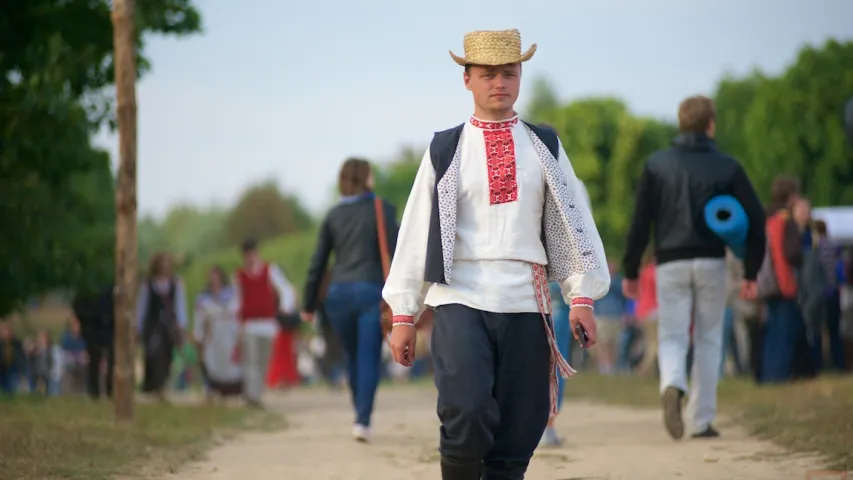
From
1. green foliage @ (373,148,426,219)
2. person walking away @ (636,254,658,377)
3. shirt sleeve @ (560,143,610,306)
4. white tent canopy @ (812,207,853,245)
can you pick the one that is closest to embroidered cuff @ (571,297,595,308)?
shirt sleeve @ (560,143,610,306)

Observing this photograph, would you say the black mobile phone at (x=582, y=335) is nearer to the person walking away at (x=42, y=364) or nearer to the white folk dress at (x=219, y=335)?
the white folk dress at (x=219, y=335)

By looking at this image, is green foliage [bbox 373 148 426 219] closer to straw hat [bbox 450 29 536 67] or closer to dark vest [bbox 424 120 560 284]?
dark vest [bbox 424 120 560 284]

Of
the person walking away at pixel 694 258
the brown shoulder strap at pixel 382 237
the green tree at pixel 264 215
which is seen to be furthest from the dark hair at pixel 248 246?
the green tree at pixel 264 215

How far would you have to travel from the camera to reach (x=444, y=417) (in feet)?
18.8

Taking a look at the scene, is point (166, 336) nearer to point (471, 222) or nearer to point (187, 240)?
point (471, 222)

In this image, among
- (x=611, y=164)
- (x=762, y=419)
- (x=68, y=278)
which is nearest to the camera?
(x=762, y=419)

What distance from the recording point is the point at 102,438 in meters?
→ 10.3

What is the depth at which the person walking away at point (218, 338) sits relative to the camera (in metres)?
18.5

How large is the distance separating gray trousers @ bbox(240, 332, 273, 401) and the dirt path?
3981mm

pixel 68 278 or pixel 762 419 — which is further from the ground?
pixel 68 278

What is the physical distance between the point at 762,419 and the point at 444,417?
5.78 meters

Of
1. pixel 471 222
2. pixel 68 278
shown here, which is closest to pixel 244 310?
pixel 68 278

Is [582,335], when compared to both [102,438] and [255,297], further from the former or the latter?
[255,297]

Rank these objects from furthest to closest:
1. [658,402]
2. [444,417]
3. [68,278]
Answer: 1. [68,278]
2. [658,402]
3. [444,417]
